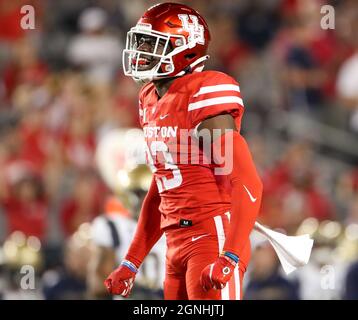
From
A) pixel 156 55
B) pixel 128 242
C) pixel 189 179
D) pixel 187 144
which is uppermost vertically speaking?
pixel 156 55

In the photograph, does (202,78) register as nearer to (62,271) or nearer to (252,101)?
(62,271)

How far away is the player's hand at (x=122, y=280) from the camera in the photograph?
424 centimetres

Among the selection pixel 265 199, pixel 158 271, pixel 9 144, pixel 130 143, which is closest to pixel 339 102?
pixel 265 199

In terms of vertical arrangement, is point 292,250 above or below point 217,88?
below

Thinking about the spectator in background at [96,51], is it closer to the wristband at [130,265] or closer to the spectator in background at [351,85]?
the spectator in background at [351,85]

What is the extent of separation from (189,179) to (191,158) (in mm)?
78

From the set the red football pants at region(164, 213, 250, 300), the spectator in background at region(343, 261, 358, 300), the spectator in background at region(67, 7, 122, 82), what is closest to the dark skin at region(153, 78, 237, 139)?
the red football pants at region(164, 213, 250, 300)

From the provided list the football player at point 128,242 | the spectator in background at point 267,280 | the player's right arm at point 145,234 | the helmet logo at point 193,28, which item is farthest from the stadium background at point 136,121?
the helmet logo at point 193,28

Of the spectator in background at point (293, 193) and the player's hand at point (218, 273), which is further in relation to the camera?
→ the spectator in background at point (293, 193)

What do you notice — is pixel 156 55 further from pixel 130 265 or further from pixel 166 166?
pixel 130 265

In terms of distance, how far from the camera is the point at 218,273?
3.72 meters

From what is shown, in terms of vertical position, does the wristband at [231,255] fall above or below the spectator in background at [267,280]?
above

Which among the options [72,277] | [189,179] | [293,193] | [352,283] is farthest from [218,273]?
[293,193]

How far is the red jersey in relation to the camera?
398cm
